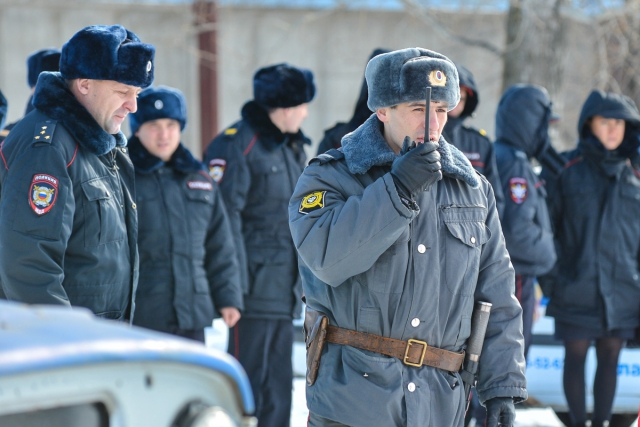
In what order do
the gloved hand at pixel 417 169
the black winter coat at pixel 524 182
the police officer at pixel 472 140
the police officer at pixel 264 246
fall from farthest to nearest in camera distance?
1. the black winter coat at pixel 524 182
2. the police officer at pixel 472 140
3. the police officer at pixel 264 246
4. the gloved hand at pixel 417 169

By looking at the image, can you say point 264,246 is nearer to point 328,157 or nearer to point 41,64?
point 41,64

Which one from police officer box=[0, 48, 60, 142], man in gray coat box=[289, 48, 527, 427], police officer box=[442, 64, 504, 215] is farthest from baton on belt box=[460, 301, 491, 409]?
police officer box=[0, 48, 60, 142]

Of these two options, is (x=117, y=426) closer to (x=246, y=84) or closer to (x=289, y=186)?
(x=289, y=186)

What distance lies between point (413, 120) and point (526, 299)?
2939 mm

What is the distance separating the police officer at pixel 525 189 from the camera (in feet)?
17.8

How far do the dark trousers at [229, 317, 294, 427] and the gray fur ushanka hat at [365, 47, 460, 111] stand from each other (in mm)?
2528

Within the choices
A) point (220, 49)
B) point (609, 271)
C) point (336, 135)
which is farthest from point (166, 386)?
point (220, 49)

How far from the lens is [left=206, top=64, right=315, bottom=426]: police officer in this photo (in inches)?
202

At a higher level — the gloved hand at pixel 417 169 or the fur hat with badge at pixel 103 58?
the fur hat with badge at pixel 103 58

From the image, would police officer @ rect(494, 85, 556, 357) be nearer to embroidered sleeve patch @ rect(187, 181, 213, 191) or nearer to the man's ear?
embroidered sleeve patch @ rect(187, 181, 213, 191)

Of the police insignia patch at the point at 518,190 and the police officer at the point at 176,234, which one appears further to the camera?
the police insignia patch at the point at 518,190

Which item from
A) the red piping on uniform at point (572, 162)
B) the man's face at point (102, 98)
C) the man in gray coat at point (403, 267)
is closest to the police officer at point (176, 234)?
the man's face at point (102, 98)

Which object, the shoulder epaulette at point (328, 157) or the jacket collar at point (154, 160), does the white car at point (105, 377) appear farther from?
the jacket collar at point (154, 160)

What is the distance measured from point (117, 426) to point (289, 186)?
12.5 feet
